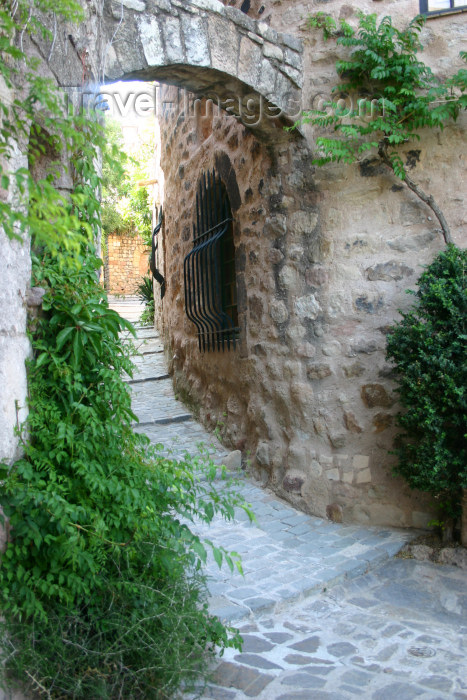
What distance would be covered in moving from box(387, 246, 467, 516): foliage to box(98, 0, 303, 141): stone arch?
147 centimetres

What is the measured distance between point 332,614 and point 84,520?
4.53ft

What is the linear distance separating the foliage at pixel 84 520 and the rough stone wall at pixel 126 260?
14.9 m

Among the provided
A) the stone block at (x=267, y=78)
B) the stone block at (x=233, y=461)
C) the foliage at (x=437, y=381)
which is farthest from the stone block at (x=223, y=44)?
the stone block at (x=233, y=461)

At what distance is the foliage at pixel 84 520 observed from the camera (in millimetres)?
1837

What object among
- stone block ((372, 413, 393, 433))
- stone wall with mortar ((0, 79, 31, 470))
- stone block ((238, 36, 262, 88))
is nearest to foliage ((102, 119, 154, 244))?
stone block ((238, 36, 262, 88))

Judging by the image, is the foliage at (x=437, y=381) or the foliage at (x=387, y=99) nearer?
the foliage at (x=437, y=381)

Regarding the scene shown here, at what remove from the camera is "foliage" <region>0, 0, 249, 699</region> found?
6.03 feet

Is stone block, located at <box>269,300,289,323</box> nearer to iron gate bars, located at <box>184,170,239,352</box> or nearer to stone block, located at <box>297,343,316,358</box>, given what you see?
stone block, located at <box>297,343,316,358</box>

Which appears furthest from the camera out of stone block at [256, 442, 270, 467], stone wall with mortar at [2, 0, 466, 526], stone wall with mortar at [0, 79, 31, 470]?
stone block at [256, 442, 270, 467]

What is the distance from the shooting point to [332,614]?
2717mm

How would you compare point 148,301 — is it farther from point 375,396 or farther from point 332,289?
point 375,396

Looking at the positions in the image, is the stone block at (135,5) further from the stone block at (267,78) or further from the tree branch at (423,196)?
the tree branch at (423,196)

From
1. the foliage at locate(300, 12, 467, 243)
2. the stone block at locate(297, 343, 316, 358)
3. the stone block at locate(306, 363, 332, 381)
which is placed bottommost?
the stone block at locate(306, 363, 332, 381)

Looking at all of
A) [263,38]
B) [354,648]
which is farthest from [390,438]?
[263,38]
